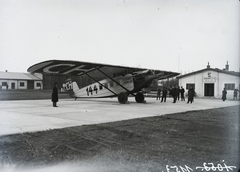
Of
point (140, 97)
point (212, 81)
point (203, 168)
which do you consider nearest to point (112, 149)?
point (203, 168)

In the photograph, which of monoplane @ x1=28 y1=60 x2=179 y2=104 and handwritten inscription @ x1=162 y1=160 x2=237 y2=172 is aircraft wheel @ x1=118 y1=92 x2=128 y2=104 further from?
handwritten inscription @ x1=162 y1=160 x2=237 y2=172

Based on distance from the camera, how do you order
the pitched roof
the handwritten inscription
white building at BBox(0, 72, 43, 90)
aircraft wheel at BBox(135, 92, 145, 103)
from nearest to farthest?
the handwritten inscription
aircraft wheel at BBox(135, 92, 145, 103)
white building at BBox(0, 72, 43, 90)
the pitched roof

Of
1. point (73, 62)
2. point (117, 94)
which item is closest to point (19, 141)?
point (73, 62)

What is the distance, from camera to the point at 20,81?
6694 cm

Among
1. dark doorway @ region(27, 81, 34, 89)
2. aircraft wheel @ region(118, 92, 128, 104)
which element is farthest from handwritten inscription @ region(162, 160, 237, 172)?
dark doorway @ region(27, 81, 34, 89)

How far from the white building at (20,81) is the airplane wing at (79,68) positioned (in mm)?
50963

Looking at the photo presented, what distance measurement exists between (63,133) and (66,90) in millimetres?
17876

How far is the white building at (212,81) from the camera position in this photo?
103ft

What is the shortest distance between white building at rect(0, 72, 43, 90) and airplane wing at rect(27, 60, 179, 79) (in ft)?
167

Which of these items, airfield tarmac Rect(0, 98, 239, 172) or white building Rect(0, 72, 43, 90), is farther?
white building Rect(0, 72, 43, 90)

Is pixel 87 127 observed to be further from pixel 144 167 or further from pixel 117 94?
pixel 117 94

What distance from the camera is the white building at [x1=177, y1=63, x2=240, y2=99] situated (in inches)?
1231

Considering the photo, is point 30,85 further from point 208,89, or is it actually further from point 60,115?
point 60,115

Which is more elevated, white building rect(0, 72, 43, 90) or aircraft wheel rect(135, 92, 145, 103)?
white building rect(0, 72, 43, 90)
